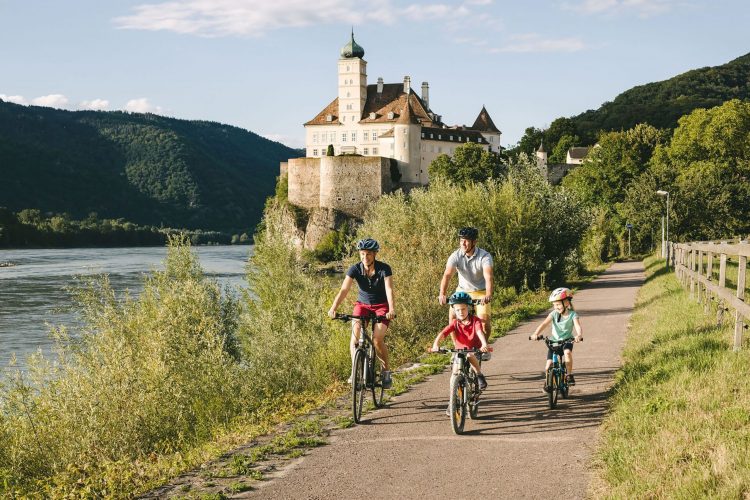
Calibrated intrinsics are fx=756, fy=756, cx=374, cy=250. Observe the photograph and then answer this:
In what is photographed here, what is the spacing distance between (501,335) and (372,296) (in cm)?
648

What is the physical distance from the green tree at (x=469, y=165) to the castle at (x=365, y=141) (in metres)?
7.14

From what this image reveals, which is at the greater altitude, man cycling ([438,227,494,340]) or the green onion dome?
the green onion dome

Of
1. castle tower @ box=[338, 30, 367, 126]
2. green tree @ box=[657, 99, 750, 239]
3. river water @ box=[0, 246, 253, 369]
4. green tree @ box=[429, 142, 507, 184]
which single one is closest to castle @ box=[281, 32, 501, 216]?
castle tower @ box=[338, 30, 367, 126]

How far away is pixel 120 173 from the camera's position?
146125 millimetres

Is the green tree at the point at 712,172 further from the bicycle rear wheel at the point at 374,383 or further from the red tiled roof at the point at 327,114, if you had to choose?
the red tiled roof at the point at 327,114

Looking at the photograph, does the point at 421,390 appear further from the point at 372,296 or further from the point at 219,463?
the point at 219,463

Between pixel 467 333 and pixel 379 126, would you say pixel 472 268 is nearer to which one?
pixel 467 333

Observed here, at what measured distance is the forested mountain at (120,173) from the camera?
12019 centimetres

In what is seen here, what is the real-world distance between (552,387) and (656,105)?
12607 cm

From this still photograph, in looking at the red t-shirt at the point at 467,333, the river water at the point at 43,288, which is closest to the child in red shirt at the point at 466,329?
the red t-shirt at the point at 467,333

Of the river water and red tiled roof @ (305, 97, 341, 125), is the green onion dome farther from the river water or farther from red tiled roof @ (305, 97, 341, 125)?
the river water

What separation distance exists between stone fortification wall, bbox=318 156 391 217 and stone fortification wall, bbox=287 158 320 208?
3.37 m

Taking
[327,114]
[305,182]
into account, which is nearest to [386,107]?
[327,114]

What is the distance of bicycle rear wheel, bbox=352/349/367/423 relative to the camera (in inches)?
296
